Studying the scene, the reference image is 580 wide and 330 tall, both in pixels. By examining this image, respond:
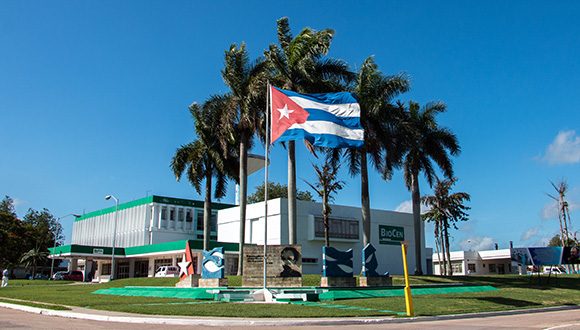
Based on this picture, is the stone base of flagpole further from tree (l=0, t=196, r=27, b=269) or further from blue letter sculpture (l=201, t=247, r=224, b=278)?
tree (l=0, t=196, r=27, b=269)

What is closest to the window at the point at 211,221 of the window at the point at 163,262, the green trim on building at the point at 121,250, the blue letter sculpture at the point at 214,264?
the window at the point at 163,262

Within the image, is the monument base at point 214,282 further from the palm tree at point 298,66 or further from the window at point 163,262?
the window at point 163,262

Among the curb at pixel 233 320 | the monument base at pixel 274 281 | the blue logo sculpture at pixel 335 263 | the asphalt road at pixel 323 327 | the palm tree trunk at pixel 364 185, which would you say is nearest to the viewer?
the asphalt road at pixel 323 327

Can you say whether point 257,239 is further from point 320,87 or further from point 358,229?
point 320,87

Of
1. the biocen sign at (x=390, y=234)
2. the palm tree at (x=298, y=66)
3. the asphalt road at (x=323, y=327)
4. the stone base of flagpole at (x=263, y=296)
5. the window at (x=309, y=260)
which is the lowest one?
the asphalt road at (x=323, y=327)

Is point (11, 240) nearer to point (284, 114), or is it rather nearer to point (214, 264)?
point (214, 264)

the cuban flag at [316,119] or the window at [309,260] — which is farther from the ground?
the cuban flag at [316,119]

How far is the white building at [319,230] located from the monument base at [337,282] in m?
20.7

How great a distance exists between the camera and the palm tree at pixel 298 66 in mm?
31109

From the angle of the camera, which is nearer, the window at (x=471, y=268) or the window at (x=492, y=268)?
the window at (x=471, y=268)

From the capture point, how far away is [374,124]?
115ft

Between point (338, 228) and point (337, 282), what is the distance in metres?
25.0

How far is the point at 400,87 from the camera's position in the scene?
35.7 m

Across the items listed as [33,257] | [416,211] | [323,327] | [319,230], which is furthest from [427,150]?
[33,257]
